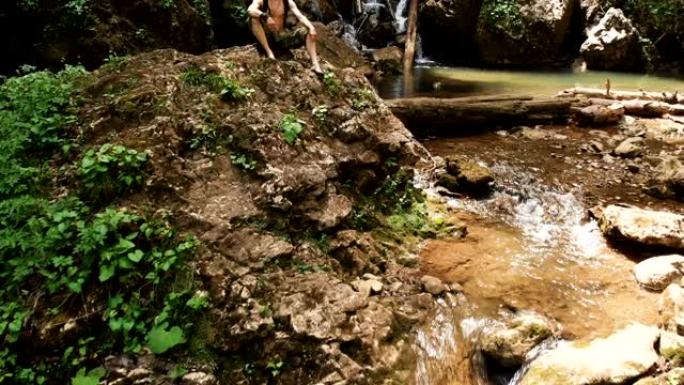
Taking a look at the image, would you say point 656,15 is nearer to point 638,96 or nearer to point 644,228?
point 638,96

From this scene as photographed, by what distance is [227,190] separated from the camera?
3969mm

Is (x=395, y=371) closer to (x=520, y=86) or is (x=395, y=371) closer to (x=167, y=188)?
(x=167, y=188)

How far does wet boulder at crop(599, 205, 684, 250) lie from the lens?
481cm

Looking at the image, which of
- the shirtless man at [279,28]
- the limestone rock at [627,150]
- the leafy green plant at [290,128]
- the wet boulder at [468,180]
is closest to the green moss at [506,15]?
the limestone rock at [627,150]

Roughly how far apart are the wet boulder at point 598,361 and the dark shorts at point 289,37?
4671 mm

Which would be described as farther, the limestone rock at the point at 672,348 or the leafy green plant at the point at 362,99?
the leafy green plant at the point at 362,99

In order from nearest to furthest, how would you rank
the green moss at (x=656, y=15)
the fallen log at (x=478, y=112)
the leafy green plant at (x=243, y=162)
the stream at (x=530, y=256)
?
the stream at (x=530, y=256) < the leafy green plant at (x=243, y=162) < the fallen log at (x=478, y=112) < the green moss at (x=656, y=15)

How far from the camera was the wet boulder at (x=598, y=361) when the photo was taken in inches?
124

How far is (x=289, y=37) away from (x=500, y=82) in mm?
10102

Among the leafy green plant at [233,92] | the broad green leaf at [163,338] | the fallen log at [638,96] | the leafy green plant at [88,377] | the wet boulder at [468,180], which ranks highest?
the leafy green plant at [233,92]

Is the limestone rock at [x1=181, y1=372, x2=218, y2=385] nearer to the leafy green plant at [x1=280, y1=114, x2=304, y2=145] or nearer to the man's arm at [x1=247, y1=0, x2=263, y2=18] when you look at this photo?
the leafy green plant at [x1=280, y1=114, x2=304, y2=145]

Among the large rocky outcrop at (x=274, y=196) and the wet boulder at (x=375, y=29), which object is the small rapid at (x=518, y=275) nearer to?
the large rocky outcrop at (x=274, y=196)

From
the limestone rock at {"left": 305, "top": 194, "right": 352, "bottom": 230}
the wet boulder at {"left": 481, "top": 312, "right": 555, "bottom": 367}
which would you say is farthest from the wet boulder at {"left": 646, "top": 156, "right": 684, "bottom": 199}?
the limestone rock at {"left": 305, "top": 194, "right": 352, "bottom": 230}

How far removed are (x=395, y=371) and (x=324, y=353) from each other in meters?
0.61
